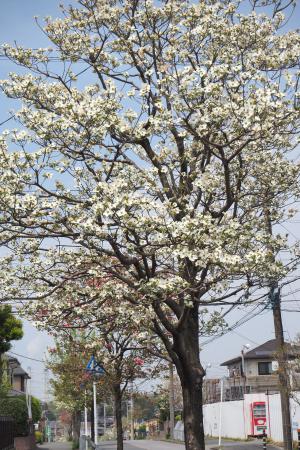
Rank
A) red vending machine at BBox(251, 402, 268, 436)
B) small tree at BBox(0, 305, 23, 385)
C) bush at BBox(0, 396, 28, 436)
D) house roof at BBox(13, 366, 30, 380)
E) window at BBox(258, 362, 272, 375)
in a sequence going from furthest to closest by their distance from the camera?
house roof at BBox(13, 366, 30, 380) → window at BBox(258, 362, 272, 375) → red vending machine at BBox(251, 402, 268, 436) → bush at BBox(0, 396, 28, 436) → small tree at BBox(0, 305, 23, 385)

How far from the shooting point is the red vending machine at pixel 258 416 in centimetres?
5256

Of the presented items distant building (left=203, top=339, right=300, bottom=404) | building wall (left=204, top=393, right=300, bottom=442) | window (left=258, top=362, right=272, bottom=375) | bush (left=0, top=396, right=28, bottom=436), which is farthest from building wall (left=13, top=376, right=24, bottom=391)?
bush (left=0, top=396, right=28, bottom=436)

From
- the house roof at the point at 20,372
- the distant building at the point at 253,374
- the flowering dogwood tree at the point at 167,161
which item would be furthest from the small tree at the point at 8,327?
the house roof at the point at 20,372

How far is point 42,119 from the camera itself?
13.7 metres

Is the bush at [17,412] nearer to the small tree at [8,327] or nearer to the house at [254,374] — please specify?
the small tree at [8,327]

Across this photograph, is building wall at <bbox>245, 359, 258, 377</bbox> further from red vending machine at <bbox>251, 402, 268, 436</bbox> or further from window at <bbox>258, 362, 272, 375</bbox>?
red vending machine at <bbox>251, 402, 268, 436</bbox>

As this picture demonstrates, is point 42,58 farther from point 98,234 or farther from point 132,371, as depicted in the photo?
point 132,371

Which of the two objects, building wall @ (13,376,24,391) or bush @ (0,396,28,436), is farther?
building wall @ (13,376,24,391)

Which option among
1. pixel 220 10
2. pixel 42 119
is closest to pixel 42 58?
pixel 42 119

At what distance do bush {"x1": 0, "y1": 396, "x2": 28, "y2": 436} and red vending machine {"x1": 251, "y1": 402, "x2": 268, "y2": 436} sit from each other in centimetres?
2066

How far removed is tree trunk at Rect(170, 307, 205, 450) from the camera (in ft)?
52.1

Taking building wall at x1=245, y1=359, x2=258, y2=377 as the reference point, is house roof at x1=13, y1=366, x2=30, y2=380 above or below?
above

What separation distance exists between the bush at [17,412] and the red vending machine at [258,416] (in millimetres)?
20656

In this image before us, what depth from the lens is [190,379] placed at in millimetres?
16188
